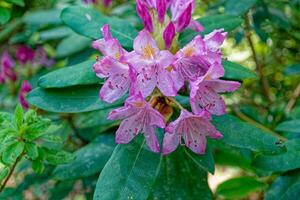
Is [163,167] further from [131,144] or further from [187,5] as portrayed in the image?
[187,5]

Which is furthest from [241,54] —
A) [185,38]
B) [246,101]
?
[185,38]

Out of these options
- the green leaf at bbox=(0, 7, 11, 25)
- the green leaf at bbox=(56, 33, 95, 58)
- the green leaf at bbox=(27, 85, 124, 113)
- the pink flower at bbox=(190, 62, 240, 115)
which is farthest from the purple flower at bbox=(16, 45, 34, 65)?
the pink flower at bbox=(190, 62, 240, 115)

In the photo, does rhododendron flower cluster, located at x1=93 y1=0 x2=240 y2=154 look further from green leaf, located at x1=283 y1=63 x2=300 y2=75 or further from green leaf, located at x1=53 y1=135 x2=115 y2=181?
green leaf, located at x1=283 y1=63 x2=300 y2=75

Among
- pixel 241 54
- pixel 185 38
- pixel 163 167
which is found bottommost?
pixel 241 54

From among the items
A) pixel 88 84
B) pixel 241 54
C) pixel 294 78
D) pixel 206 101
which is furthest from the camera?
pixel 241 54

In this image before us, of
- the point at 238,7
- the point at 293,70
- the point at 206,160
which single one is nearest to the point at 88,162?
the point at 206,160

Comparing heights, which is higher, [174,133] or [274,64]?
[174,133]

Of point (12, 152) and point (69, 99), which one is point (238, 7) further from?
point (12, 152)
